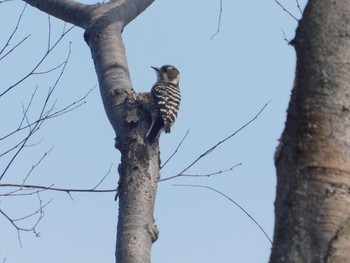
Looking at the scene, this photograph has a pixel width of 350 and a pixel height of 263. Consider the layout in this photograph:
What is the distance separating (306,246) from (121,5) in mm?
3813

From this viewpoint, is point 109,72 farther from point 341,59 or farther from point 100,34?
point 341,59

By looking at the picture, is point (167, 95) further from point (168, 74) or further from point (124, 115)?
point (124, 115)

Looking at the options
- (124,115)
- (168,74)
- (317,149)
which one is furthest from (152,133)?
(168,74)

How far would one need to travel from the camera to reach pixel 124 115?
14.6 ft

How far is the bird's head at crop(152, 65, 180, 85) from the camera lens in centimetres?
997

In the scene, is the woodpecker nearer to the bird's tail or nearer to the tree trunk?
the bird's tail

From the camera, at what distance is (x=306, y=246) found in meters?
1.40

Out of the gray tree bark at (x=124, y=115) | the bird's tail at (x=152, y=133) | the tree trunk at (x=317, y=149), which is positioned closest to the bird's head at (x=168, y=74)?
the gray tree bark at (x=124, y=115)

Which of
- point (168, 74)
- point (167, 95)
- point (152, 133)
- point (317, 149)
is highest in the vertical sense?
point (168, 74)

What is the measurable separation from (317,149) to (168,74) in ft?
28.3

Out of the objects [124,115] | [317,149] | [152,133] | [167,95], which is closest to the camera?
[317,149]

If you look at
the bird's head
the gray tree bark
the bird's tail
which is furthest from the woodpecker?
the gray tree bark

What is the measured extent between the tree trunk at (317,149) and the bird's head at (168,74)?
8.29 metres

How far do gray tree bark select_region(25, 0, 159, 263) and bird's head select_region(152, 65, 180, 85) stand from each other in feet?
15.1
